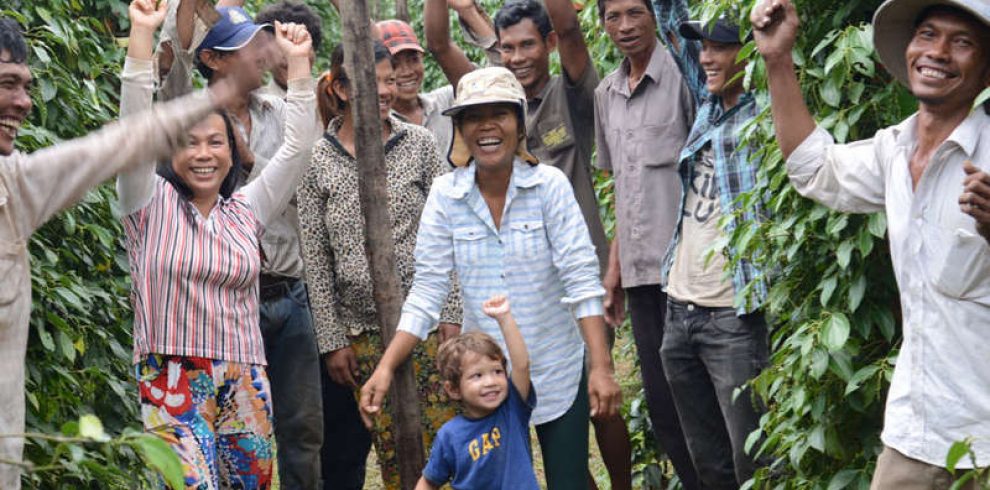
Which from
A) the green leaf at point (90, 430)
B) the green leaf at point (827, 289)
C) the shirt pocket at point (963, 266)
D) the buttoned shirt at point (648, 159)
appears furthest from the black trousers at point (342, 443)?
the green leaf at point (90, 430)

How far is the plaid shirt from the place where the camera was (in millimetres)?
4754

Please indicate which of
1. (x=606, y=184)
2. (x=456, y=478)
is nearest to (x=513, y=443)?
(x=456, y=478)

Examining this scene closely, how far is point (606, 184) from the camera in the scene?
7.22 meters

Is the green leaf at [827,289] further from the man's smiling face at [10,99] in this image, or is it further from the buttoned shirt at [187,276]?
the man's smiling face at [10,99]

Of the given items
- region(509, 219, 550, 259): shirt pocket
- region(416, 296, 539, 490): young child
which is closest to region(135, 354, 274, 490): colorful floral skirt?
region(416, 296, 539, 490): young child

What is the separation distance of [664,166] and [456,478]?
1.54m

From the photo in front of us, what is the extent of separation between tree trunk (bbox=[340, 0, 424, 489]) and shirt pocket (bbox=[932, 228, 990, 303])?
2.15 m

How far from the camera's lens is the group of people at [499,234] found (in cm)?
344

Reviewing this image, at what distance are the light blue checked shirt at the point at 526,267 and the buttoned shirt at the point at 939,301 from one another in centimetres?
141

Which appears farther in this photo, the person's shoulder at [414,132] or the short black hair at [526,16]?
the short black hair at [526,16]

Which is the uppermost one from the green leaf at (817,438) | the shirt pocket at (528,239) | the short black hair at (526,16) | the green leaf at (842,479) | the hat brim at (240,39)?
the short black hair at (526,16)

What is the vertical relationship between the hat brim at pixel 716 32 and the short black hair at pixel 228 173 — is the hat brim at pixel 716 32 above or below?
above

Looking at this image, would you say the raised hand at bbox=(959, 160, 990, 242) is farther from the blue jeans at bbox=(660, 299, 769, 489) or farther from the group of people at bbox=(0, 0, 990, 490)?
the blue jeans at bbox=(660, 299, 769, 489)

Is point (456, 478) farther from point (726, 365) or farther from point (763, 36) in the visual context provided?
point (763, 36)
